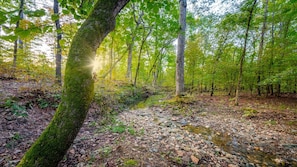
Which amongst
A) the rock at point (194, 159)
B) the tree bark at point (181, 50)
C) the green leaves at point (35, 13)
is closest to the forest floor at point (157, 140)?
the rock at point (194, 159)

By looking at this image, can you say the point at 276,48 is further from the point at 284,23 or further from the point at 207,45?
the point at 207,45

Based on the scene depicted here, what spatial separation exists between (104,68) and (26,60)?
9335 millimetres

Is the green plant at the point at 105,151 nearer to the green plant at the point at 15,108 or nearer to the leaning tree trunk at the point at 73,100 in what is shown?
the leaning tree trunk at the point at 73,100

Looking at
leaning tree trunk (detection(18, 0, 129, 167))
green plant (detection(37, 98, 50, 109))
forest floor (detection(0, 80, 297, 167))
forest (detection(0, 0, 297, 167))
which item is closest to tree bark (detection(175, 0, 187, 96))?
forest (detection(0, 0, 297, 167))

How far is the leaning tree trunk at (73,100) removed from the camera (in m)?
1.07

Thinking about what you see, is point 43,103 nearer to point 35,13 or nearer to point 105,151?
point 105,151

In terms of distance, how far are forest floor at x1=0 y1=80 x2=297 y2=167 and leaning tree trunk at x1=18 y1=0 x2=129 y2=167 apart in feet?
4.32

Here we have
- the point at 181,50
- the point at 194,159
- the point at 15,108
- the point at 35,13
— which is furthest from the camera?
the point at 181,50

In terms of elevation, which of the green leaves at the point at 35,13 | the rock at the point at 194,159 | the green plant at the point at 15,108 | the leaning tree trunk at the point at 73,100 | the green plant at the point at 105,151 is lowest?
the rock at the point at 194,159

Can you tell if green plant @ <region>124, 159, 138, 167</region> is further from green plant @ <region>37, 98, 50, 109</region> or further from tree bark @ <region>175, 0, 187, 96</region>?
tree bark @ <region>175, 0, 187, 96</region>

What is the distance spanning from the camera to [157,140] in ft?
10.4

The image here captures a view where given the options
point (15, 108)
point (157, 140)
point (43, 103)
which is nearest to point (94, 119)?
point (43, 103)

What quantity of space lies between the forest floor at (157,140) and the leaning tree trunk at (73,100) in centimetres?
132

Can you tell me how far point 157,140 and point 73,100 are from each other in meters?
2.55
